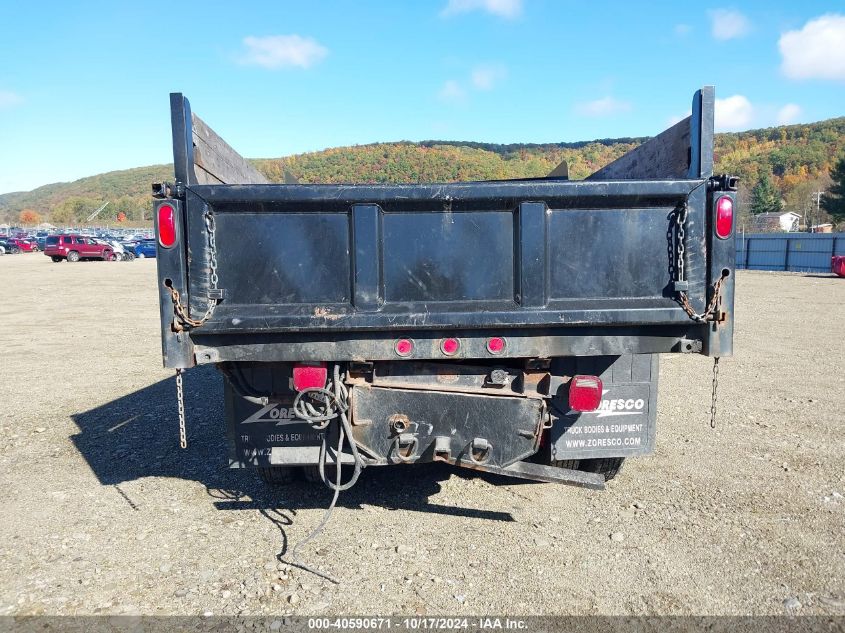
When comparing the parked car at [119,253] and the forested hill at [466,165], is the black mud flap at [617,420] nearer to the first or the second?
the forested hill at [466,165]

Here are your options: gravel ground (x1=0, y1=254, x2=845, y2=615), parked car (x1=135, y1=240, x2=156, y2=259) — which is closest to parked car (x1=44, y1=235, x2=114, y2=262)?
parked car (x1=135, y1=240, x2=156, y2=259)

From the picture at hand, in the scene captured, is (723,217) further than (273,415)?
No

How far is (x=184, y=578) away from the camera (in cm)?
325

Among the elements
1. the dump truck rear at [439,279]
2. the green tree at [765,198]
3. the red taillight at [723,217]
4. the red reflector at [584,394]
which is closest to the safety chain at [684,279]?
the dump truck rear at [439,279]

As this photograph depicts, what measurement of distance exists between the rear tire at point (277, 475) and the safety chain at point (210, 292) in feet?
4.89

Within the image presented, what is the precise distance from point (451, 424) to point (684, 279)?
1437 millimetres

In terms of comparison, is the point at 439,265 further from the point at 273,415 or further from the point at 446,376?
the point at 273,415

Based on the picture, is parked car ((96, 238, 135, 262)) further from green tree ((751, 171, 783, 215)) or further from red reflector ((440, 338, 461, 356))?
green tree ((751, 171, 783, 215))

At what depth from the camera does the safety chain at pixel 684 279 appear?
3.11 m

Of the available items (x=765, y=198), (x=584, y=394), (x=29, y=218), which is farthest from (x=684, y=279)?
(x=29, y=218)

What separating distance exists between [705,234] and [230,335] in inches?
98.3

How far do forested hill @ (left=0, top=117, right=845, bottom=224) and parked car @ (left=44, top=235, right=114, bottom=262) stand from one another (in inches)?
547

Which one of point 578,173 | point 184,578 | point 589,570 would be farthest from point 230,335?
point 578,173

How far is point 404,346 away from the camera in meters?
3.15
